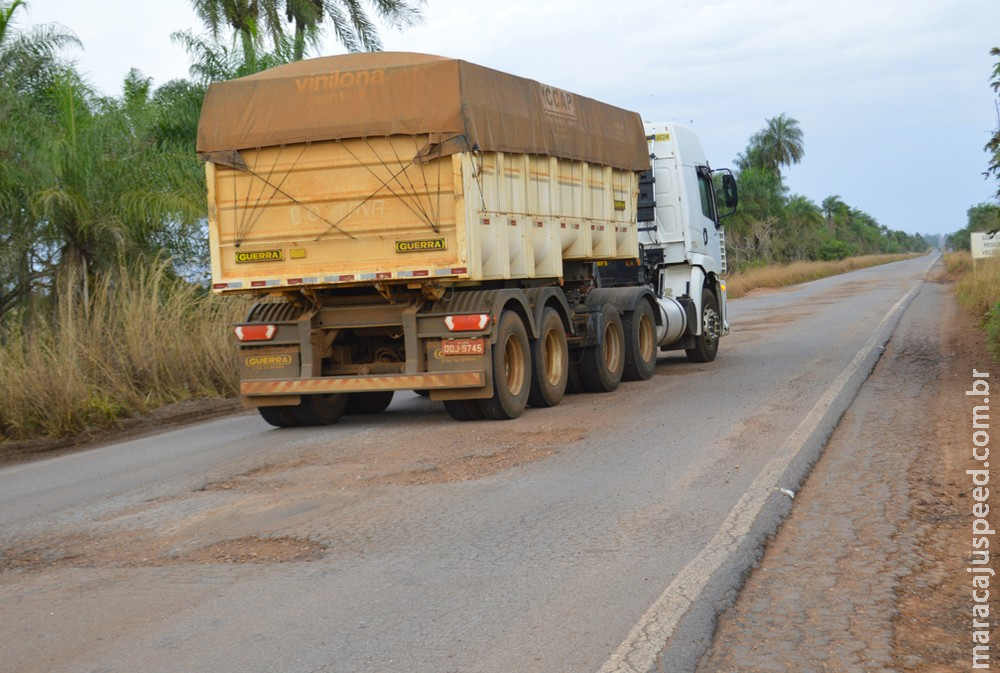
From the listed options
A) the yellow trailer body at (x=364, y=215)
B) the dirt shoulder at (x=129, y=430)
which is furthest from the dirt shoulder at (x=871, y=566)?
the dirt shoulder at (x=129, y=430)

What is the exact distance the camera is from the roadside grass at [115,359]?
39.6 ft

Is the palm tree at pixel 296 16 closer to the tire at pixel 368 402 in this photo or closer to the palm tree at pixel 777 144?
the tire at pixel 368 402

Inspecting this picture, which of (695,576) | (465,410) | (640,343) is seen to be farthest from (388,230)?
(695,576)

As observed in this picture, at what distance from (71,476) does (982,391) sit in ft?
27.8

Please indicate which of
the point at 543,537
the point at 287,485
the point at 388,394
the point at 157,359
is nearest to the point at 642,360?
the point at 388,394

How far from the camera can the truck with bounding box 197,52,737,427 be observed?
10.4 metres

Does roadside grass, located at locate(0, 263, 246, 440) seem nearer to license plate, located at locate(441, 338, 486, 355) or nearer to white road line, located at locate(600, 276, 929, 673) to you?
license plate, located at locate(441, 338, 486, 355)

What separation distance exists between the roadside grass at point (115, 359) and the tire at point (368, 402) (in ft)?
8.20

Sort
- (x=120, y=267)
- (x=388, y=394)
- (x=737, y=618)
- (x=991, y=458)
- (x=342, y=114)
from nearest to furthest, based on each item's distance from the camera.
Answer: (x=737, y=618), (x=991, y=458), (x=342, y=114), (x=388, y=394), (x=120, y=267)

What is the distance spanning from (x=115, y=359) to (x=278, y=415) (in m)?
3.16

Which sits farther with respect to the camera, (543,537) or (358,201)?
(358,201)

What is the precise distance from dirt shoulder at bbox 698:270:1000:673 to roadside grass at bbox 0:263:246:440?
7.88m

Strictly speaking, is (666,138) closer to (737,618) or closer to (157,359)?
(157,359)

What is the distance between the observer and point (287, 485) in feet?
26.6
